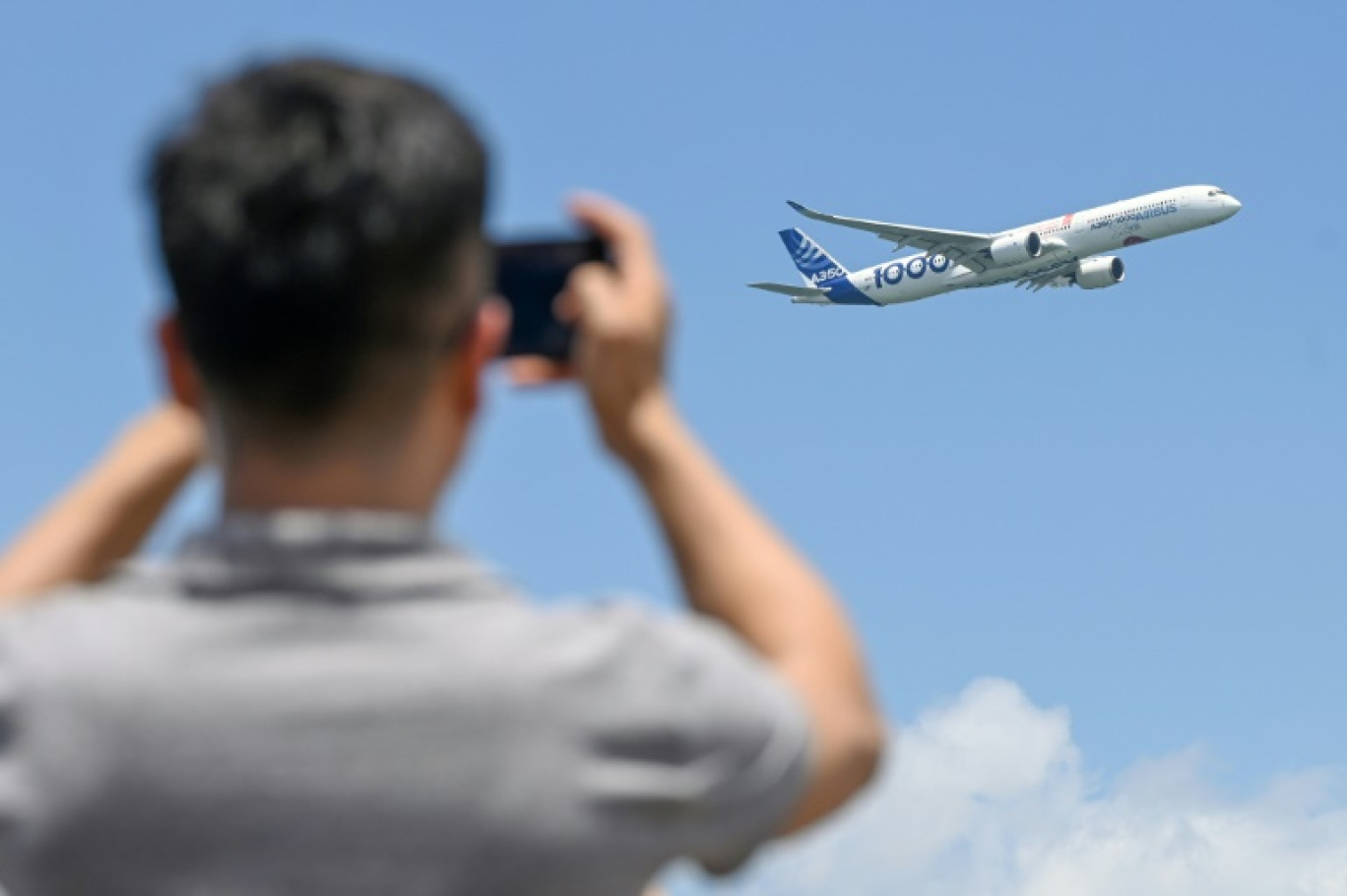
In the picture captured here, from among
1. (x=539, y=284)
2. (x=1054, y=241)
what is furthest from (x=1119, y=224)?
(x=539, y=284)

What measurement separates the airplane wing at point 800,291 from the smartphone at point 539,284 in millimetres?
76686

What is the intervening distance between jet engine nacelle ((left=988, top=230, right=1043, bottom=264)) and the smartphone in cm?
6624

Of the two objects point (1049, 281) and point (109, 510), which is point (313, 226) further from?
point (1049, 281)

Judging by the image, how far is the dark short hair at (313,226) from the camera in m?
1.63

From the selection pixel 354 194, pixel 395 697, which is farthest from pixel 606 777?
pixel 354 194

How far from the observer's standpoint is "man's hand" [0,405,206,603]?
1903 mm

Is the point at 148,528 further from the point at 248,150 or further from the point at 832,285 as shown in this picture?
the point at 832,285

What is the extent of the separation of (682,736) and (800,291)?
78294mm

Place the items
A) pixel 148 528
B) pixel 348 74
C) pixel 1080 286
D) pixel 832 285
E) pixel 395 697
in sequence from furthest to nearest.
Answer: pixel 832 285, pixel 1080 286, pixel 148 528, pixel 348 74, pixel 395 697

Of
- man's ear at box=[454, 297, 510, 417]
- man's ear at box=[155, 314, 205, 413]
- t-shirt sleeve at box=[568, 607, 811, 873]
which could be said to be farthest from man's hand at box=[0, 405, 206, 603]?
t-shirt sleeve at box=[568, 607, 811, 873]

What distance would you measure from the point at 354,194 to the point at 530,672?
44 centimetres

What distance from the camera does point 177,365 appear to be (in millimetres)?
1832

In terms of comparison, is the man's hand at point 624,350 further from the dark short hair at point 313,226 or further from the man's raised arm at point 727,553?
the dark short hair at point 313,226

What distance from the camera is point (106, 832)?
1.66 m
